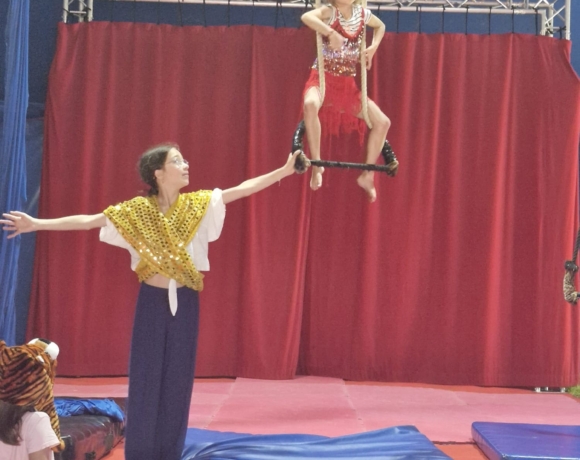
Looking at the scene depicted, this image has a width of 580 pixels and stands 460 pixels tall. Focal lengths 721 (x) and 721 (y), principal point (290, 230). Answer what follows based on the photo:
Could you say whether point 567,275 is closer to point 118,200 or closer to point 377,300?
point 377,300

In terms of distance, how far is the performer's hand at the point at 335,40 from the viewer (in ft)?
12.2

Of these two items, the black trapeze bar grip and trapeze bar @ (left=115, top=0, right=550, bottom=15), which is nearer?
the black trapeze bar grip

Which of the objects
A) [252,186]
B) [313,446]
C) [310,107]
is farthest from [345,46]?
[313,446]

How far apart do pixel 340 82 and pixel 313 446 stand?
1945 millimetres

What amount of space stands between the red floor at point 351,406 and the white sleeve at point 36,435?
1.27m

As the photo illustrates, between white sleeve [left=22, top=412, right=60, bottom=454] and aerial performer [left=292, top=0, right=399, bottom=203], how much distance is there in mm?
1847

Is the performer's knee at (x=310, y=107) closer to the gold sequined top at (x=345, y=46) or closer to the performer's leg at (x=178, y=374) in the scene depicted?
the gold sequined top at (x=345, y=46)

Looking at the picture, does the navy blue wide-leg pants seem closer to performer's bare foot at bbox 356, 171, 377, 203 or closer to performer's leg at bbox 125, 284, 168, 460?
performer's leg at bbox 125, 284, 168, 460

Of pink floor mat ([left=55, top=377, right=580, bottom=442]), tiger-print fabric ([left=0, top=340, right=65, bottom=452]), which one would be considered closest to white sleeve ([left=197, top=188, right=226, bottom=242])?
tiger-print fabric ([left=0, top=340, right=65, bottom=452])

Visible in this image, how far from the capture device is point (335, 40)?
375 centimetres

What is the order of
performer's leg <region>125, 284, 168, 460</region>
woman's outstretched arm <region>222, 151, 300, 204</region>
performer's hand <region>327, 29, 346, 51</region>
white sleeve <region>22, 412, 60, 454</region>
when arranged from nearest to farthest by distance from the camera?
1. white sleeve <region>22, 412, 60, 454</region>
2. performer's leg <region>125, 284, 168, 460</region>
3. woman's outstretched arm <region>222, 151, 300, 204</region>
4. performer's hand <region>327, 29, 346, 51</region>

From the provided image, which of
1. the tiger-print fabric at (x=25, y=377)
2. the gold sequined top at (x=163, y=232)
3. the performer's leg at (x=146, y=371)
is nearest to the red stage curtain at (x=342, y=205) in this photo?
the gold sequined top at (x=163, y=232)

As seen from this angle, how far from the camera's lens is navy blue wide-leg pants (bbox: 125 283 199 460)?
312 cm

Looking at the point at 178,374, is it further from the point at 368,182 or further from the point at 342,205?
the point at 342,205
